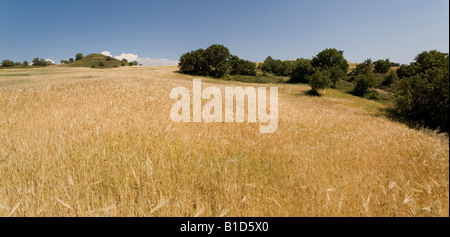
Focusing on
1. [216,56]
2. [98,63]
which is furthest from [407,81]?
[98,63]

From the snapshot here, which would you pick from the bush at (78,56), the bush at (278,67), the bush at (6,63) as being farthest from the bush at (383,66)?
the bush at (78,56)

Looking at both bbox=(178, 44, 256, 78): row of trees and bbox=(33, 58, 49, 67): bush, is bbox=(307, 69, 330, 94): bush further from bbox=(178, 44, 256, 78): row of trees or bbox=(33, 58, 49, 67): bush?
bbox=(33, 58, 49, 67): bush

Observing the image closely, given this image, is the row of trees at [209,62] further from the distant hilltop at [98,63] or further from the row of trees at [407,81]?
the distant hilltop at [98,63]

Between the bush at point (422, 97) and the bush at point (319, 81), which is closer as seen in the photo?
the bush at point (422, 97)

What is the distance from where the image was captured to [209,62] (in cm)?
5759

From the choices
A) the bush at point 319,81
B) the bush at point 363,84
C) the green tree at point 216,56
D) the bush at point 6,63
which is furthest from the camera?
the bush at point 6,63

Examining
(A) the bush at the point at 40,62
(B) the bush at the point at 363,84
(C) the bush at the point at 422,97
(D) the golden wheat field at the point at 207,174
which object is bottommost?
(D) the golden wheat field at the point at 207,174

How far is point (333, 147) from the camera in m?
3.72

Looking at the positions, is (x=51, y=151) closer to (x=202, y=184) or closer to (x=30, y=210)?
(x=30, y=210)

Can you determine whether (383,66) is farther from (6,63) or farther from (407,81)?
(6,63)

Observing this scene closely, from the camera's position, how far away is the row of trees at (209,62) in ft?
182
